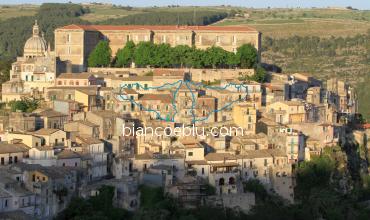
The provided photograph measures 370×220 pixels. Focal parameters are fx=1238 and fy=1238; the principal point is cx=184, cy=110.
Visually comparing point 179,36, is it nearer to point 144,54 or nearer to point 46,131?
point 144,54

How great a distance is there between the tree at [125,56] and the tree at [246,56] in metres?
4.82

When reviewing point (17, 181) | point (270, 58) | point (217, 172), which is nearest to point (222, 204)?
point (217, 172)

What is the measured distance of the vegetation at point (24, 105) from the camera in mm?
48469

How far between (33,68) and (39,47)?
3.39m

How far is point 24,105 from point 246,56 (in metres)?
12.0

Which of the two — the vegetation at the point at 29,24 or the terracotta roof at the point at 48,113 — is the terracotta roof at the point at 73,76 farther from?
the vegetation at the point at 29,24

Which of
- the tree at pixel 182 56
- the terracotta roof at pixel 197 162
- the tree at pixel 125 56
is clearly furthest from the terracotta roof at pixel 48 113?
the tree at pixel 182 56

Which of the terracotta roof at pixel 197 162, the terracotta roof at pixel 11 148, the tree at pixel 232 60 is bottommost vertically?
the terracotta roof at pixel 197 162

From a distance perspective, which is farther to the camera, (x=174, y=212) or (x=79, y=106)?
(x=79, y=106)

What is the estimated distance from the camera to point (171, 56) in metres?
55.8

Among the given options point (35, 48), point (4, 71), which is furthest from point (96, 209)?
point (35, 48)

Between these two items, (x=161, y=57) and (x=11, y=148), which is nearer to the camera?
(x=11, y=148)

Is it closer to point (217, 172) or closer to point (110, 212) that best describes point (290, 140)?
point (217, 172)

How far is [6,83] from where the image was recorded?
2037 inches
